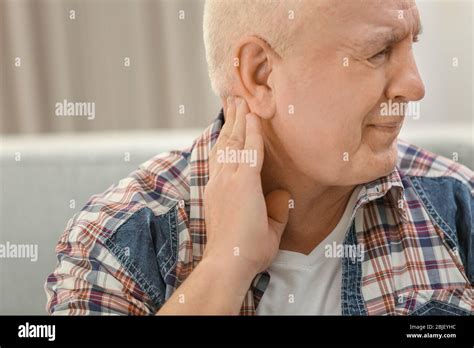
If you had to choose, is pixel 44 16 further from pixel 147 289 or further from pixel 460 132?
pixel 460 132

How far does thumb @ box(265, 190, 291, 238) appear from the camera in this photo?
1353mm

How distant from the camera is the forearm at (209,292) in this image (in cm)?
123

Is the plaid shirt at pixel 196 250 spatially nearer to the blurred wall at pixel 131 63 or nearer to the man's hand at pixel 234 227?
the man's hand at pixel 234 227

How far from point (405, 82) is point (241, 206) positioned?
349 millimetres

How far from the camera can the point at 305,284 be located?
1353mm

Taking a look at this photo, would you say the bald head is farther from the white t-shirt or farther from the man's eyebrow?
the white t-shirt

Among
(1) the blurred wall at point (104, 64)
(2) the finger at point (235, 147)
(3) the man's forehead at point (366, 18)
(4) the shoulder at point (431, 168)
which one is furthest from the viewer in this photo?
(1) the blurred wall at point (104, 64)

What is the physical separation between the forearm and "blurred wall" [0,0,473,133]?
0.44m

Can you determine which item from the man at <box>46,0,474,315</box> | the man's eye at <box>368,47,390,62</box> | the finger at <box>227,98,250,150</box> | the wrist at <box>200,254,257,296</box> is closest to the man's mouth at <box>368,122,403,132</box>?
the man at <box>46,0,474,315</box>

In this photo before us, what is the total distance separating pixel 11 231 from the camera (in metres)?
1.56

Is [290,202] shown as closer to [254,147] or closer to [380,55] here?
[254,147]

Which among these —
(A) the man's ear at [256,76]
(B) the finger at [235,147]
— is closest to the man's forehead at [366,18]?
(A) the man's ear at [256,76]

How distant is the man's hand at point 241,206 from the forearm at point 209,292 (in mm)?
13
